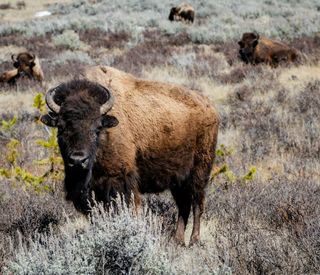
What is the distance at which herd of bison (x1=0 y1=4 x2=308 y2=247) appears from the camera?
4637 mm

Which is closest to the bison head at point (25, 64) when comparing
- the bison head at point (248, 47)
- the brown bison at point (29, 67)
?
the brown bison at point (29, 67)

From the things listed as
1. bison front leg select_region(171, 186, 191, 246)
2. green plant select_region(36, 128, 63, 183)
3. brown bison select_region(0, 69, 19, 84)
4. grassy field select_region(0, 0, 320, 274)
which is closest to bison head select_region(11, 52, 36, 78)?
brown bison select_region(0, 69, 19, 84)

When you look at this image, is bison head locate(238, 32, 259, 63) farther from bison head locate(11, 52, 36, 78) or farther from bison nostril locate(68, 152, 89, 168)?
bison nostril locate(68, 152, 89, 168)

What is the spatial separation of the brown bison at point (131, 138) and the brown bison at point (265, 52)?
995 centimetres

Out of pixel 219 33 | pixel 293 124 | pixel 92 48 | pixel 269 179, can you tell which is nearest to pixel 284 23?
pixel 219 33

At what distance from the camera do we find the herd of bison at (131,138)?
4.64 m

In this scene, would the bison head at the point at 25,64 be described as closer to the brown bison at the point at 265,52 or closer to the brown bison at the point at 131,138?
the brown bison at the point at 265,52

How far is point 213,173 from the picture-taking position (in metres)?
7.04

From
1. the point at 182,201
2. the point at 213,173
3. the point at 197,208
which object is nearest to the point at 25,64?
the point at 213,173

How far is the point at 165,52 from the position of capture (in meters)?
18.5

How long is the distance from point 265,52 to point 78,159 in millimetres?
12635

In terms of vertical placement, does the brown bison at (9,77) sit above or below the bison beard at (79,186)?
below

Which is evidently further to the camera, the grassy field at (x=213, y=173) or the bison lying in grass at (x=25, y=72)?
the bison lying in grass at (x=25, y=72)

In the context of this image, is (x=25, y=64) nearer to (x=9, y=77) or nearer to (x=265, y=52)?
(x=9, y=77)
